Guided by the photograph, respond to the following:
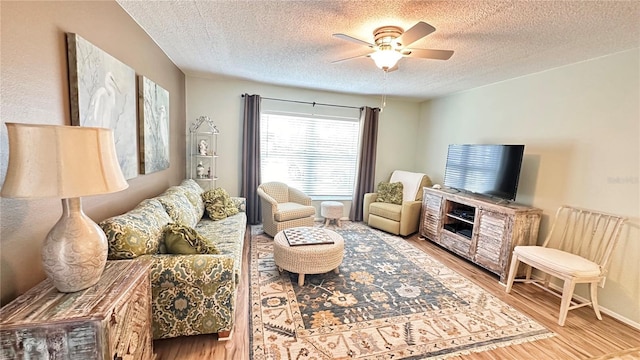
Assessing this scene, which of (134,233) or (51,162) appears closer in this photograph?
(51,162)

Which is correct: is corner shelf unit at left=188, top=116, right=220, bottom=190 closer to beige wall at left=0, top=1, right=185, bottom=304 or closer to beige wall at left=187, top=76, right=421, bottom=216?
beige wall at left=187, top=76, right=421, bottom=216

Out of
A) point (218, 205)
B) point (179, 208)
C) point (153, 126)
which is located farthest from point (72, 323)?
point (218, 205)

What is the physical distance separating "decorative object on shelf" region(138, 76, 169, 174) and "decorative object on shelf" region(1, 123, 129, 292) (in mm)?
1515

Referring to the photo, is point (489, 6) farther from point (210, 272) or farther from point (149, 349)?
point (149, 349)

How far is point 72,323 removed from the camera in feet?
3.41

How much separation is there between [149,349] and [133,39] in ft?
7.95

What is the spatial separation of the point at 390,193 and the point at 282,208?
2.00m

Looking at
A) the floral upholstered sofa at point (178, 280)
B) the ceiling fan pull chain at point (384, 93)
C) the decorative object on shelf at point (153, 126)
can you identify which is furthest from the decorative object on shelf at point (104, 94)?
the ceiling fan pull chain at point (384, 93)

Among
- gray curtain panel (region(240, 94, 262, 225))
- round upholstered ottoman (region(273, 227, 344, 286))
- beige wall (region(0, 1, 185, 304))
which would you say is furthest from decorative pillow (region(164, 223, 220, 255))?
gray curtain panel (region(240, 94, 262, 225))

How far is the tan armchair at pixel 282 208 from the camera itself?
12.5ft

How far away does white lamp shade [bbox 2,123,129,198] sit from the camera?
3.27 ft

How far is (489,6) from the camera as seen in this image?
1.82 meters

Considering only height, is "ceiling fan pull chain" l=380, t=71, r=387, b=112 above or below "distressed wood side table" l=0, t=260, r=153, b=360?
above

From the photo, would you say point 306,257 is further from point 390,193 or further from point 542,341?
point 390,193
